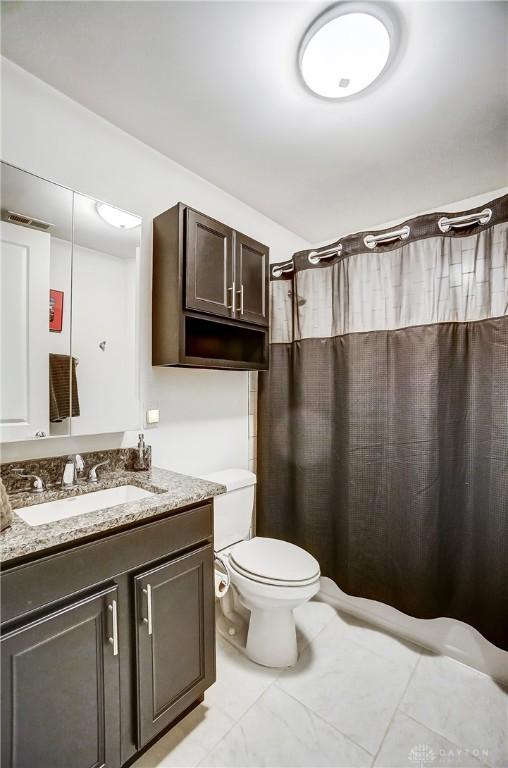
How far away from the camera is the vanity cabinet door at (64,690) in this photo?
0.84 metres

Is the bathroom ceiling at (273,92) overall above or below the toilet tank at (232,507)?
above

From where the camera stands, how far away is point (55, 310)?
1338 millimetres

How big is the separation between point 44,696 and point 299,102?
6.98ft

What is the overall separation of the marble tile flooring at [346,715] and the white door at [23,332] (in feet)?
4.17

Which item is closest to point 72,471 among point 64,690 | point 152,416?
point 152,416

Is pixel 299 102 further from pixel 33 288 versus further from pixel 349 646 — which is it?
pixel 349 646

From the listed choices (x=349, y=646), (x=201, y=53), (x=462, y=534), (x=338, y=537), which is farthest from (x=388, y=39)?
(x=349, y=646)

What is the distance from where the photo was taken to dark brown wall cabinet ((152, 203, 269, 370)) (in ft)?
5.01

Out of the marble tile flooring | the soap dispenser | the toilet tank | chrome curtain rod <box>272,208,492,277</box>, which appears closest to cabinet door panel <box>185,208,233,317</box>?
chrome curtain rod <box>272,208,492,277</box>

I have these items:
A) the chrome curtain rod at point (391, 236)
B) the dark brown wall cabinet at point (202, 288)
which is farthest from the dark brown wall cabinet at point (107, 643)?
the chrome curtain rod at point (391, 236)

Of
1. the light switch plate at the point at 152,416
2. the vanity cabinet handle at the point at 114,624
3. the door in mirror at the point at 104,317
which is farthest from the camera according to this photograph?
the light switch plate at the point at 152,416

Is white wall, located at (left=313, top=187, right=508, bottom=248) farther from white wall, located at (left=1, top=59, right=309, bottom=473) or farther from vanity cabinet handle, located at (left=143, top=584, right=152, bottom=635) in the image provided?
vanity cabinet handle, located at (left=143, top=584, right=152, bottom=635)

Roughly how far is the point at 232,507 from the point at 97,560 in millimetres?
928

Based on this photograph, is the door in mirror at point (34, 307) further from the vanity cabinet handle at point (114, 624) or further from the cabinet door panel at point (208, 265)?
the vanity cabinet handle at point (114, 624)
